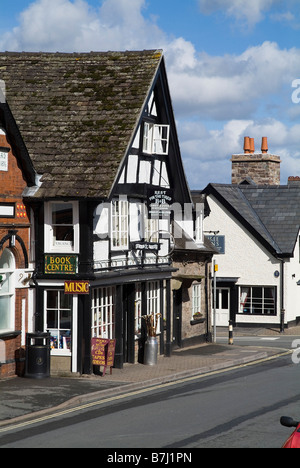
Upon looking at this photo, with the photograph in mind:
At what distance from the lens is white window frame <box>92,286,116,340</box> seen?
79.6ft

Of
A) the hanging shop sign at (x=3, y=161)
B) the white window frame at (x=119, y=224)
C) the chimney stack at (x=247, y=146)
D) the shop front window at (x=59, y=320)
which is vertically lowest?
the shop front window at (x=59, y=320)

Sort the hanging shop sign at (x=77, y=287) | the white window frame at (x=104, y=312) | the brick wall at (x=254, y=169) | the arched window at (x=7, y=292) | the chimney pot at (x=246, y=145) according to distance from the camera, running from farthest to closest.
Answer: the brick wall at (x=254, y=169), the chimney pot at (x=246, y=145), the white window frame at (x=104, y=312), the hanging shop sign at (x=77, y=287), the arched window at (x=7, y=292)

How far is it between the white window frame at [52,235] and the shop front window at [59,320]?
1.18m

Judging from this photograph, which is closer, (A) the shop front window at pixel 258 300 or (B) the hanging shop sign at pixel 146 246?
(B) the hanging shop sign at pixel 146 246

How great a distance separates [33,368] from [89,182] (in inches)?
200

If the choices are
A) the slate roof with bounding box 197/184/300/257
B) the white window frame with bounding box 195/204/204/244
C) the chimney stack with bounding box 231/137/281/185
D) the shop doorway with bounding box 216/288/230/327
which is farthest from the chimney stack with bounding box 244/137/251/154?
the white window frame with bounding box 195/204/204/244

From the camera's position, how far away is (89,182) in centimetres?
2291

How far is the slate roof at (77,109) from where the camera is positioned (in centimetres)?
2325

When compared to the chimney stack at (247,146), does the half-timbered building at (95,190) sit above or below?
below

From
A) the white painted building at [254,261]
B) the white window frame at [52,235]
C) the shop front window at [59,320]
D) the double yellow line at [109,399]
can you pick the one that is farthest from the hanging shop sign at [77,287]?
the white painted building at [254,261]

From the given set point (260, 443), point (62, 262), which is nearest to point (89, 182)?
point (62, 262)

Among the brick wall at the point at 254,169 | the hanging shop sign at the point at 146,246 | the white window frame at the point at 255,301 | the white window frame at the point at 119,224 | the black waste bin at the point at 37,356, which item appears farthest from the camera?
the brick wall at the point at 254,169

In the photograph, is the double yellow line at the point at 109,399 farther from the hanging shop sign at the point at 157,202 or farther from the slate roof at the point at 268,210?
the slate roof at the point at 268,210
